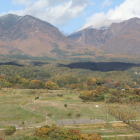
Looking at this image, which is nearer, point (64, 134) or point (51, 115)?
point (64, 134)

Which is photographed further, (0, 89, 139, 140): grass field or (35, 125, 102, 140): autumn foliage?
(0, 89, 139, 140): grass field

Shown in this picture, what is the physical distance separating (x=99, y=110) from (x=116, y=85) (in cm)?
9225

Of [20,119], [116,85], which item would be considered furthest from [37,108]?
[116,85]

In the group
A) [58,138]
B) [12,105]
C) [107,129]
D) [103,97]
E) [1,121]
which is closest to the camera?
[58,138]

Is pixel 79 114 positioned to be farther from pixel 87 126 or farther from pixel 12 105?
pixel 12 105

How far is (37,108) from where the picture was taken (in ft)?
266

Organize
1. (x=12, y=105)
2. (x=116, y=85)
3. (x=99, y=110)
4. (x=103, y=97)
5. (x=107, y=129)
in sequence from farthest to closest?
1. (x=116, y=85)
2. (x=103, y=97)
3. (x=12, y=105)
4. (x=99, y=110)
5. (x=107, y=129)

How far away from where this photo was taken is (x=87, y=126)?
209 feet

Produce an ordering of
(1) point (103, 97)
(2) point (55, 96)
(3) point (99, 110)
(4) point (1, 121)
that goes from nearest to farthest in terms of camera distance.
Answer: (4) point (1, 121) → (3) point (99, 110) → (1) point (103, 97) → (2) point (55, 96)

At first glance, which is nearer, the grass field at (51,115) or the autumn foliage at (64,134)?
the autumn foliage at (64,134)

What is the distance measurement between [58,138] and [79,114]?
83.9 ft

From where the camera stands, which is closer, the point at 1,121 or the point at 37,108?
the point at 1,121

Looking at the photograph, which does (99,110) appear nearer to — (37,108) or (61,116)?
(61,116)

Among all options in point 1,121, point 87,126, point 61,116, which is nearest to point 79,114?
point 61,116
